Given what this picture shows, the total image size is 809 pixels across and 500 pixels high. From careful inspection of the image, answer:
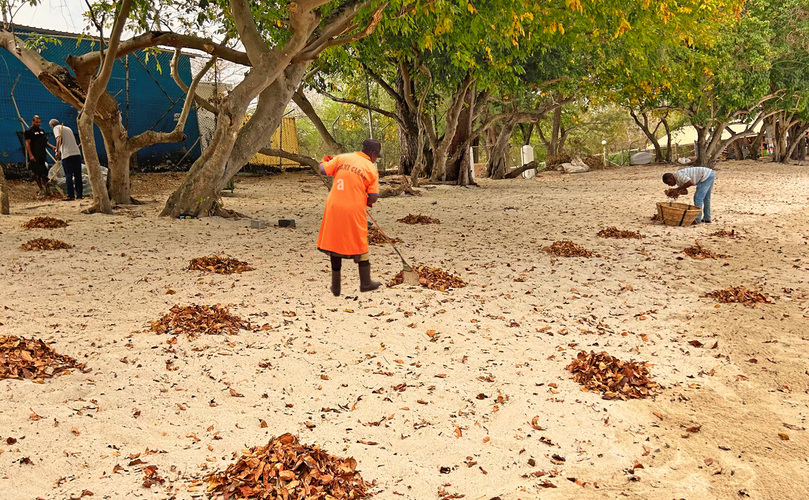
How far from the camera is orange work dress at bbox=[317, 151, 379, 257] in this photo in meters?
5.73

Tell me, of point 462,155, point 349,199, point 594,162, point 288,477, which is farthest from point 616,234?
point 594,162

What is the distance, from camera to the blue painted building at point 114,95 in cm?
1616

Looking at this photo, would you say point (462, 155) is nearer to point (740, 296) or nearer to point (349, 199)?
point (740, 296)

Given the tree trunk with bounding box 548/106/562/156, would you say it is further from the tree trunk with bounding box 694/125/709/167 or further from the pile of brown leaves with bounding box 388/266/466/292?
the pile of brown leaves with bounding box 388/266/466/292

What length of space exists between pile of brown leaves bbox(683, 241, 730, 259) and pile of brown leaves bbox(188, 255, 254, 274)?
20.8 feet

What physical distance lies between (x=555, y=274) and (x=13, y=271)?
6.61 metres

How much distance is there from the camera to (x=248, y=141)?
11297 millimetres

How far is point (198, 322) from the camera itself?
5.86 m

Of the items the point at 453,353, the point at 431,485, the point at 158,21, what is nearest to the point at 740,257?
the point at 453,353

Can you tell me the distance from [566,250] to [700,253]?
6.35 feet

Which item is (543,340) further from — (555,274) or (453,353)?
(555,274)

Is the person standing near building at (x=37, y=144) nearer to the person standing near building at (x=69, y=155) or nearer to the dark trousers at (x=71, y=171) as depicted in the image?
the person standing near building at (x=69, y=155)

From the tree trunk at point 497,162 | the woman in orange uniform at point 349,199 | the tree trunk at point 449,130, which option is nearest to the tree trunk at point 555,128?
the tree trunk at point 497,162

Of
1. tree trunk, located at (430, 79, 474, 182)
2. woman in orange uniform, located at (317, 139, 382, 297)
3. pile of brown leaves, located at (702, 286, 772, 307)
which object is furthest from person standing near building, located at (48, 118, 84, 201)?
pile of brown leaves, located at (702, 286, 772, 307)
